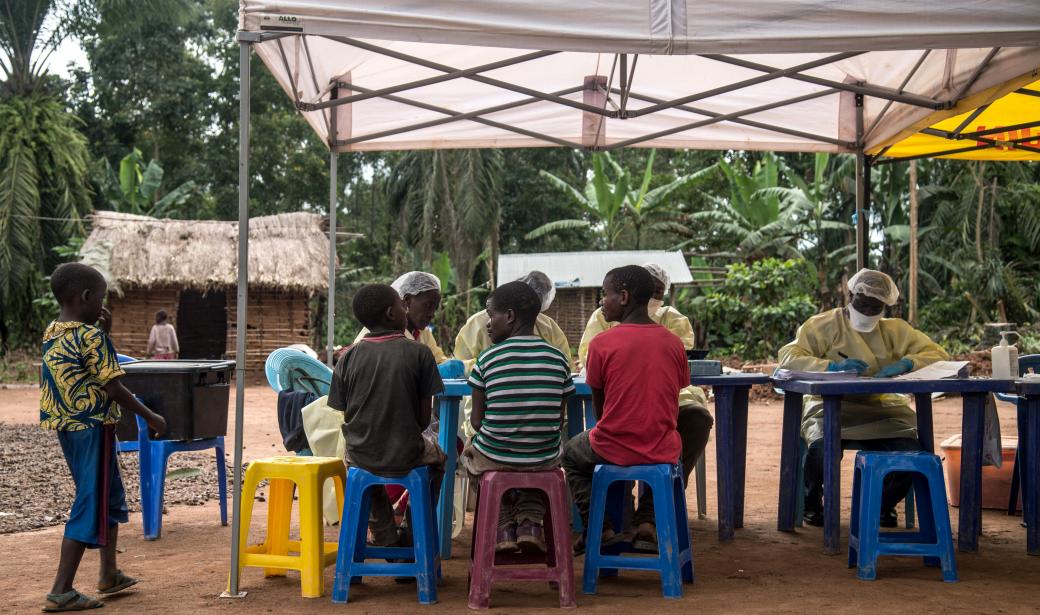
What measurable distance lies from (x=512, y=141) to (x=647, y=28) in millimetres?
3641

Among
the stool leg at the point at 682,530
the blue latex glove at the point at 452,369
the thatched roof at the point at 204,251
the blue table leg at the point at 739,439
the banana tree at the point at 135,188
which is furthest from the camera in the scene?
the banana tree at the point at 135,188

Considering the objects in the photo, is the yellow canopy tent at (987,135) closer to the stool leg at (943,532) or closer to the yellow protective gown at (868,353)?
the yellow protective gown at (868,353)

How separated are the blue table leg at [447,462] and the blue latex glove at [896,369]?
2.18 m

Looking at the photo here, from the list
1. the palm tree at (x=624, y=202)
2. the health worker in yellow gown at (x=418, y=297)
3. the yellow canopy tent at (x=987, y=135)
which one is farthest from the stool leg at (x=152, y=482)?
the palm tree at (x=624, y=202)

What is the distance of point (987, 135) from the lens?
24.7 feet

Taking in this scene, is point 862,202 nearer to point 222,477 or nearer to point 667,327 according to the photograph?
point 667,327

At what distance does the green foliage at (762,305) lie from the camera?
17109mm

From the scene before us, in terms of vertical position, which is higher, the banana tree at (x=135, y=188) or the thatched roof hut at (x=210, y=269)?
the banana tree at (x=135, y=188)

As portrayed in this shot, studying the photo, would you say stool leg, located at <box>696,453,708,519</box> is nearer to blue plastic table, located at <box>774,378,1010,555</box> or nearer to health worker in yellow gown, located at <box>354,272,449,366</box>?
blue plastic table, located at <box>774,378,1010,555</box>

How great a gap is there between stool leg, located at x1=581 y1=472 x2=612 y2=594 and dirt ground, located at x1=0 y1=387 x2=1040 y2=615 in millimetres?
85

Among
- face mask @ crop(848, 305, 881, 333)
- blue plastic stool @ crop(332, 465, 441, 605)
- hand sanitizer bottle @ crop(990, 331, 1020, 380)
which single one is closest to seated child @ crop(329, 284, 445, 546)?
blue plastic stool @ crop(332, 465, 441, 605)

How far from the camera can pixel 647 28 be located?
13.8 feet

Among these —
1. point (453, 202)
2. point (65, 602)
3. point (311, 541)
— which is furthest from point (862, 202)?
point (453, 202)

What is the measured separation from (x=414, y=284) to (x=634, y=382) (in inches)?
67.5
